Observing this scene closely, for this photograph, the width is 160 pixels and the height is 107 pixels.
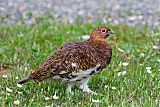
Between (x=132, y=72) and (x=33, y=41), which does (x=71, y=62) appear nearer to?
(x=132, y=72)

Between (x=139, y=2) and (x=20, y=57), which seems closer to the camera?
(x=20, y=57)

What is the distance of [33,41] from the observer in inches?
420

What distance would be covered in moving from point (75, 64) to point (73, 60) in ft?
0.28

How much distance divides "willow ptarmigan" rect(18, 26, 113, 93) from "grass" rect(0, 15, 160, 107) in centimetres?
20

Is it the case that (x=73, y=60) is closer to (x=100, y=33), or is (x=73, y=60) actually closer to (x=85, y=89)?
(x=85, y=89)

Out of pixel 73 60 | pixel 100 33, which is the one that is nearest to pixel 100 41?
pixel 100 33

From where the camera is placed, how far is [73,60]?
24.7ft

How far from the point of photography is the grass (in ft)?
24.0

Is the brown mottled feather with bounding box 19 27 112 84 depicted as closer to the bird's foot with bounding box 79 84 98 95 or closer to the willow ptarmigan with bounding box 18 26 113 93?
the willow ptarmigan with bounding box 18 26 113 93

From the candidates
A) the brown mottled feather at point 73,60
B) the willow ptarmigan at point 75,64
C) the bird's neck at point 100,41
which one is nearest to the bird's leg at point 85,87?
the willow ptarmigan at point 75,64

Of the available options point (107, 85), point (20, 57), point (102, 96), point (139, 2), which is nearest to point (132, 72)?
point (107, 85)

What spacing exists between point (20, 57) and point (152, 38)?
3.06 m

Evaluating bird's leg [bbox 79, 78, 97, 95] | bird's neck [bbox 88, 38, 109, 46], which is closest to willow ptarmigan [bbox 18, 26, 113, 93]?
bird's leg [bbox 79, 78, 97, 95]

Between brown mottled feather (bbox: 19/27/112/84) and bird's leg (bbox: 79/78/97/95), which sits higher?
brown mottled feather (bbox: 19/27/112/84)
